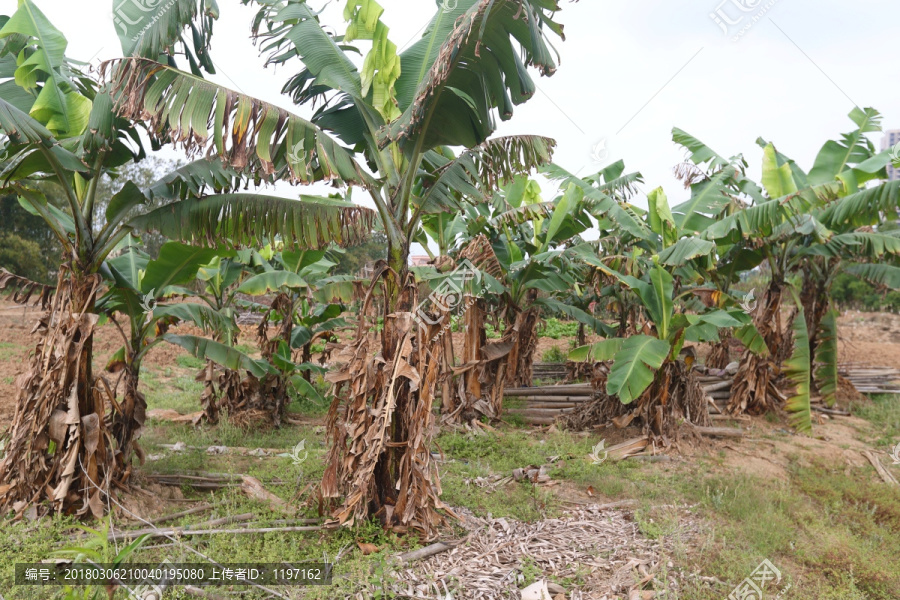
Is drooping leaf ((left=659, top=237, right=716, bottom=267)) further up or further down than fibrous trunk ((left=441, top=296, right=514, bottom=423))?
further up

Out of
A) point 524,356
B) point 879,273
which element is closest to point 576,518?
point 524,356

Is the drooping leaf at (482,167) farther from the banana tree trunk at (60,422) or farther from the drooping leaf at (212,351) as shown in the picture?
the banana tree trunk at (60,422)

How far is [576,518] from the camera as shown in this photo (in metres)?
→ 5.11

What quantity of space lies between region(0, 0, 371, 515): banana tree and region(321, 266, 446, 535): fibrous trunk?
Result: 32.6 inches

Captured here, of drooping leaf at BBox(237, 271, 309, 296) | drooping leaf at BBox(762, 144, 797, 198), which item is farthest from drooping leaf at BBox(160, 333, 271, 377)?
drooping leaf at BBox(762, 144, 797, 198)

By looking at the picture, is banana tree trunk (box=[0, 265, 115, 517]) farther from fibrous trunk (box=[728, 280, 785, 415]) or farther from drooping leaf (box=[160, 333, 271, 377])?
fibrous trunk (box=[728, 280, 785, 415])

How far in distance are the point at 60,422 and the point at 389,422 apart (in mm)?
2664

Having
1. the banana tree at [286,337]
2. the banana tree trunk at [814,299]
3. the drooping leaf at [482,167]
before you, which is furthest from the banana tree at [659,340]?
the banana tree at [286,337]

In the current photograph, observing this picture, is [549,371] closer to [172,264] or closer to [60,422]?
[172,264]

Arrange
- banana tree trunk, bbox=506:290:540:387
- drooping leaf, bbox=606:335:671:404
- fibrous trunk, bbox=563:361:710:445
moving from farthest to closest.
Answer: banana tree trunk, bbox=506:290:540:387
fibrous trunk, bbox=563:361:710:445
drooping leaf, bbox=606:335:671:404

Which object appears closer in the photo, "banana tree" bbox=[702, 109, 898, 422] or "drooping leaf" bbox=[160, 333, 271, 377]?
"drooping leaf" bbox=[160, 333, 271, 377]

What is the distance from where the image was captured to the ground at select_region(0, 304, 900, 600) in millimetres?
3984

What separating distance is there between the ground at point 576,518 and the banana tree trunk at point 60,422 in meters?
0.26

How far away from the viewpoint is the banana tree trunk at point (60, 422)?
4414mm
